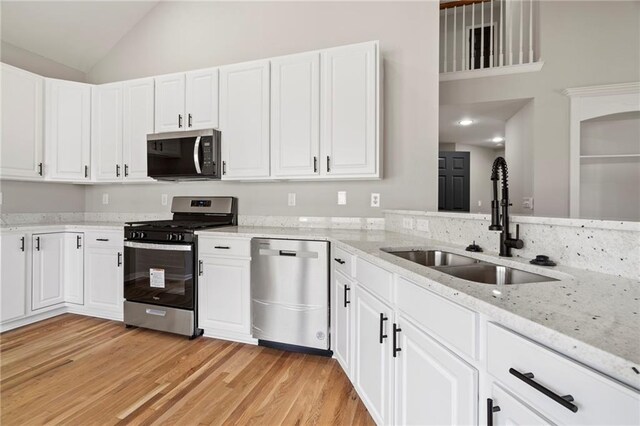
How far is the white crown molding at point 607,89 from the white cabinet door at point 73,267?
5.64m

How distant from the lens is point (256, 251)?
2.36 m

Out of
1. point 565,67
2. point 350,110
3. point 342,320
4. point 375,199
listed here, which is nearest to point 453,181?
point 565,67

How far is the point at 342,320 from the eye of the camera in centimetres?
195

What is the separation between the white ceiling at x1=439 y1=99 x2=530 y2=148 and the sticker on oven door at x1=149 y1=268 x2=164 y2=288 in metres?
4.18

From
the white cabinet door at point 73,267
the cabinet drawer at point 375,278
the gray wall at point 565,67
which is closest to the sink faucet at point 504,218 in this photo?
the cabinet drawer at point 375,278

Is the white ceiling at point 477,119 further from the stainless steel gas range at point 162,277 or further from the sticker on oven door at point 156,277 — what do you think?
the sticker on oven door at point 156,277

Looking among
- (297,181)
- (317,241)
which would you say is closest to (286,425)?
(317,241)

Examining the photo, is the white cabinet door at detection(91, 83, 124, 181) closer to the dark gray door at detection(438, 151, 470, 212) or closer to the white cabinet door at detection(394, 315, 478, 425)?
the white cabinet door at detection(394, 315, 478, 425)

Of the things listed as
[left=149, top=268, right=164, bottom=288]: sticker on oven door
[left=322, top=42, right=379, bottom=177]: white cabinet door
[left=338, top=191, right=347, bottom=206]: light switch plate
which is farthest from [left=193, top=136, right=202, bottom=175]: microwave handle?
[left=338, top=191, right=347, bottom=206]: light switch plate

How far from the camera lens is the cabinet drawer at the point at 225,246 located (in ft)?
7.89

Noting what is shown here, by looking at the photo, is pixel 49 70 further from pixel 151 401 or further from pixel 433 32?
pixel 433 32

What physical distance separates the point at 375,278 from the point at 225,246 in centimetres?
144

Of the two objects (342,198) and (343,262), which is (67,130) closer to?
(342,198)

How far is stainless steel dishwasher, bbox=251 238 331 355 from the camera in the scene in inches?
85.4
